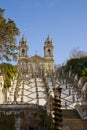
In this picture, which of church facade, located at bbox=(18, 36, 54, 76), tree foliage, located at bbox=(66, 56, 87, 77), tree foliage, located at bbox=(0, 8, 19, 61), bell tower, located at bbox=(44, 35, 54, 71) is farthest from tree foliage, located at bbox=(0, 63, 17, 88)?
bell tower, located at bbox=(44, 35, 54, 71)

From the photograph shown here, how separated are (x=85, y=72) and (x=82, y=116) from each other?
102 ft

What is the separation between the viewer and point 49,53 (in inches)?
4680

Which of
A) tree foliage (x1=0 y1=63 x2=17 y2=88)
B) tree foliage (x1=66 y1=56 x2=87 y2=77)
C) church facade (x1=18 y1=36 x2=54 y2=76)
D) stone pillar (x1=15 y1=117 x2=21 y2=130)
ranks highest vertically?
church facade (x1=18 y1=36 x2=54 y2=76)

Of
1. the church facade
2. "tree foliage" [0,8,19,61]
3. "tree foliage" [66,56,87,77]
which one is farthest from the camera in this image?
the church facade

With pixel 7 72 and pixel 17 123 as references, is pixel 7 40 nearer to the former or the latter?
pixel 17 123

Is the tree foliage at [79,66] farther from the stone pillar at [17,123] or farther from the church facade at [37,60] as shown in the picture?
the stone pillar at [17,123]

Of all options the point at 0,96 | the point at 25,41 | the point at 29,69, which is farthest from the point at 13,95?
the point at 25,41

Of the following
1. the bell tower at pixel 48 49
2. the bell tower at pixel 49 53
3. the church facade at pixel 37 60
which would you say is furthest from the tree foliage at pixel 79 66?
the bell tower at pixel 48 49

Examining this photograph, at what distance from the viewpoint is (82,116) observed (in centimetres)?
3247

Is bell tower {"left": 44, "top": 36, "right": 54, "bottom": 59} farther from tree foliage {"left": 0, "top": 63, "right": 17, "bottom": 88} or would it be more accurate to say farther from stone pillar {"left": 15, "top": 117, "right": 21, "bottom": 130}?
stone pillar {"left": 15, "top": 117, "right": 21, "bottom": 130}

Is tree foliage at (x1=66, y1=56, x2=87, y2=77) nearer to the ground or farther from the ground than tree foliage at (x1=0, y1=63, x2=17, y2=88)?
farther from the ground

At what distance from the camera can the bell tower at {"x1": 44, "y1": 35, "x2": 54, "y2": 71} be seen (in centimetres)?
11350

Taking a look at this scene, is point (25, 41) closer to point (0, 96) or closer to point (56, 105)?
point (0, 96)

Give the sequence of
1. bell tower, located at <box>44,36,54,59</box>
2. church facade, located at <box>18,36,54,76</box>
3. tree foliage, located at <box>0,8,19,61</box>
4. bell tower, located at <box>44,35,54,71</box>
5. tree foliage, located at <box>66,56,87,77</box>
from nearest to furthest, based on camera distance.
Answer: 1. tree foliage, located at <box>0,8,19,61</box>
2. tree foliage, located at <box>66,56,87,77</box>
3. church facade, located at <box>18,36,54,76</box>
4. bell tower, located at <box>44,35,54,71</box>
5. bell tower, located at <box>44,36,54,59</box>
